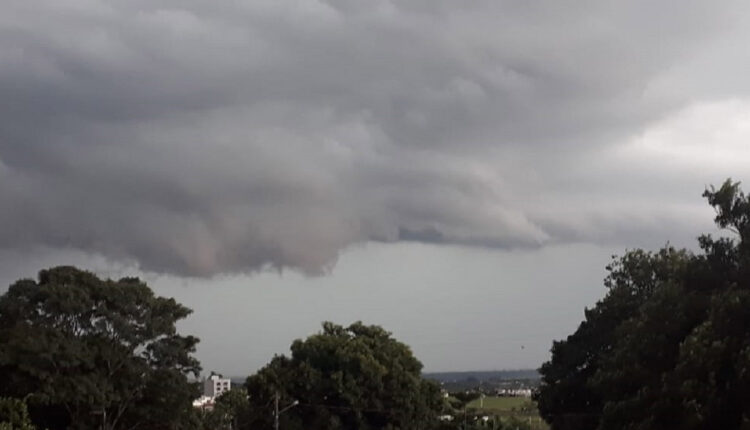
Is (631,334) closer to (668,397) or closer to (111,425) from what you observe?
(668,397)

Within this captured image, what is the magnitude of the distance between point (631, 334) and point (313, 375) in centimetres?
2980

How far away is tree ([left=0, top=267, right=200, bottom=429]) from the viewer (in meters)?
46.3

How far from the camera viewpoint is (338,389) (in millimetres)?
61750

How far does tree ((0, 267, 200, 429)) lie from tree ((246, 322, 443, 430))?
12036mm

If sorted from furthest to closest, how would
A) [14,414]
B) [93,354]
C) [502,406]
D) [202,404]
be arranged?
[502,406]
[202,404]
[93,354]
[14,414]

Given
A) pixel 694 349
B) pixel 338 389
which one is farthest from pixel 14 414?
pixel 338 389

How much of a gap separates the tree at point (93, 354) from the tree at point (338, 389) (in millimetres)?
12036

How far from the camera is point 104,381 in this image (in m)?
47.4

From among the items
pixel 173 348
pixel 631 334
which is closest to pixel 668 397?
pixel 631 334

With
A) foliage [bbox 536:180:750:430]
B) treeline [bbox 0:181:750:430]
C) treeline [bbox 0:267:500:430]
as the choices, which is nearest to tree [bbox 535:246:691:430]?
treeline [bbox 0:181:750:430]

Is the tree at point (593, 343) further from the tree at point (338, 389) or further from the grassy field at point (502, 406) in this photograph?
the grassy field at point (502, 406)

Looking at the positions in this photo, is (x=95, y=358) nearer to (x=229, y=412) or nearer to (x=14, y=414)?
(x=14, y=414)

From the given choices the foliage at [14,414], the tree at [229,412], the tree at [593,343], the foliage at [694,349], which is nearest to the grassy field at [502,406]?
the tree at [229,412]

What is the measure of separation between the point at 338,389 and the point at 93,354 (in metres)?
18.7
